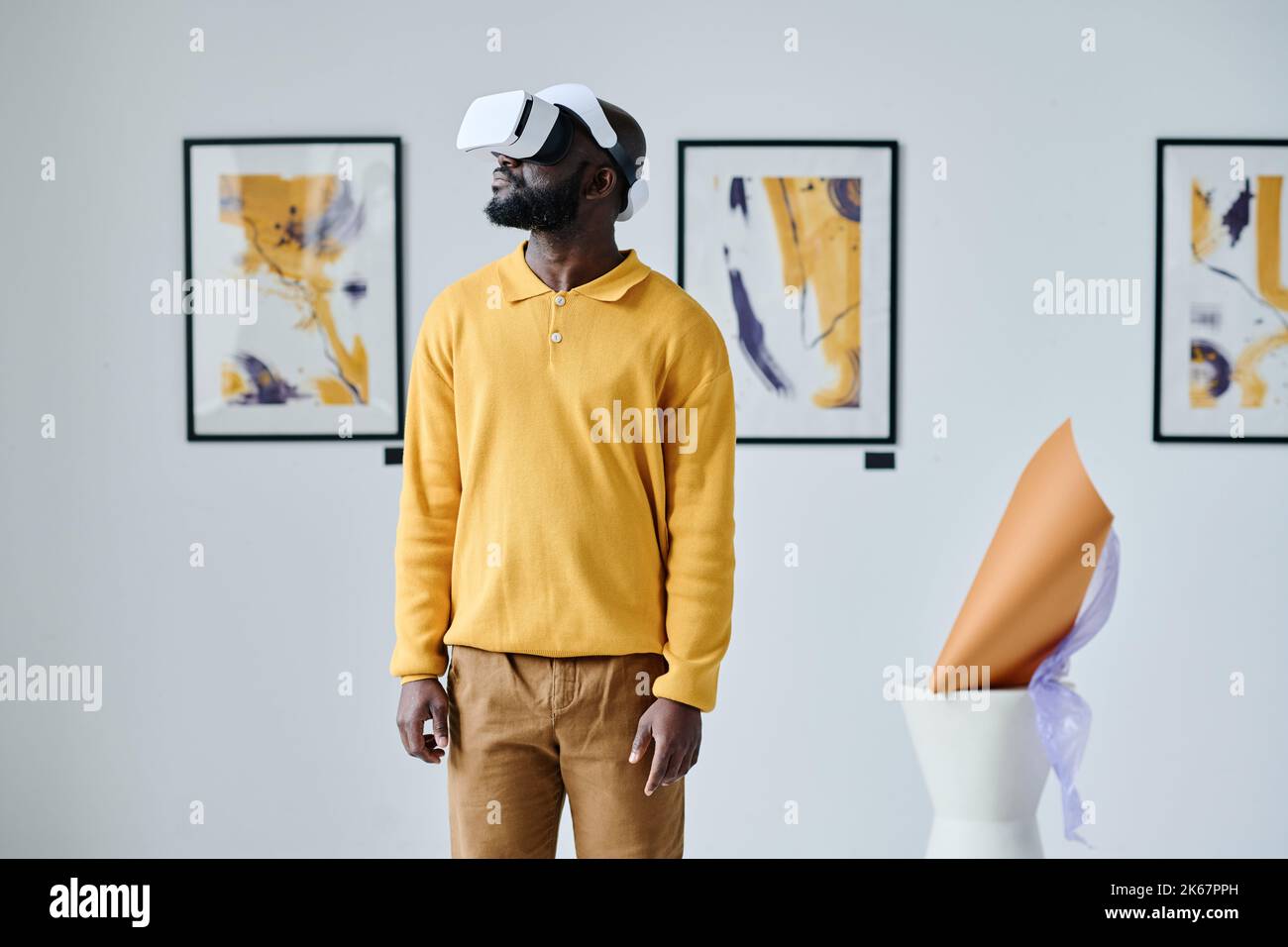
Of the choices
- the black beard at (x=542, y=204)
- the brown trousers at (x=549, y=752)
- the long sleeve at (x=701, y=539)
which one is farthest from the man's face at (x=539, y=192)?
the brown trousers at (x=549, y=752)

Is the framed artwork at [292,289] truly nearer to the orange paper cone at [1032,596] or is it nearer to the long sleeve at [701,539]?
the long sleeve at [701,539]

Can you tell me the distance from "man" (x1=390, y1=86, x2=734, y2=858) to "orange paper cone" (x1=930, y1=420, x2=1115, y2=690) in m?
0.38

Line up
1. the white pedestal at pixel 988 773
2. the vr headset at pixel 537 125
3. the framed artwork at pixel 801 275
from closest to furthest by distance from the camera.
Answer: the vr headset at pixel 537 125 < the white pedestal at pixel 988 773 < the framed artwork at pixel 801 275

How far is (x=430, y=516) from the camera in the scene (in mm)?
1330

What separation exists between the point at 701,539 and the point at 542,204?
0.42m

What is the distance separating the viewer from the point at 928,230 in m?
2.31

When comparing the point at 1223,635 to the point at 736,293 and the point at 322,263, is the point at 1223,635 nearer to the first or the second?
the point at 736,293

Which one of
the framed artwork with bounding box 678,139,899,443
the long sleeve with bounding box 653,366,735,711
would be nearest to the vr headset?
the long sleeve with bounding box 653,366,735,711

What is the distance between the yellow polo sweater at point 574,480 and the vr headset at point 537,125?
0.14 metres

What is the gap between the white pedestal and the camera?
1.43 meters

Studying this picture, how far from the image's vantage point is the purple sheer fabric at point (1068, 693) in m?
1.44

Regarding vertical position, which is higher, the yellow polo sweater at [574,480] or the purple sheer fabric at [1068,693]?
the yellow polo sweater at [574,480]
